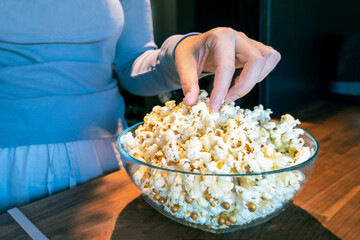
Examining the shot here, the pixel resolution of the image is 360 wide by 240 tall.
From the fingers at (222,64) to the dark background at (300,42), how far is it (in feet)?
3.11

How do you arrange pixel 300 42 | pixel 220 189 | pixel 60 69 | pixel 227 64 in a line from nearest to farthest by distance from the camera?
pixel 220 189
pixel 227 64
pixel 60 69
pixel 300 42

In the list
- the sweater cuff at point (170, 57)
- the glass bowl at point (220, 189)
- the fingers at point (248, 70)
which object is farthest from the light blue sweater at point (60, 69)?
the glass bowl at point (220, 189)

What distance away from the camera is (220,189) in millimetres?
395

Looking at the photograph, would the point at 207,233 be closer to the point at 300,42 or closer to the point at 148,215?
the point at 148,215

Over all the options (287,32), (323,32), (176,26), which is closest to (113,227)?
(287,32)

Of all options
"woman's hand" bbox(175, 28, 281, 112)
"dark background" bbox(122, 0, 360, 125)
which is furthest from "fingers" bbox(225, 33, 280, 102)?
"dark background" bbox(122, 0, 360, 125)

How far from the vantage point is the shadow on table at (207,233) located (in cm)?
46

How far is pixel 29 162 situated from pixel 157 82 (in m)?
0.42

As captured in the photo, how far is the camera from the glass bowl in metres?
0.40

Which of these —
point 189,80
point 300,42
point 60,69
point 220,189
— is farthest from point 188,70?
point 300,42

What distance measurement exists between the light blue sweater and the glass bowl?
1.22 feet

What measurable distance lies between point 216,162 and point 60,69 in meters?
0.56

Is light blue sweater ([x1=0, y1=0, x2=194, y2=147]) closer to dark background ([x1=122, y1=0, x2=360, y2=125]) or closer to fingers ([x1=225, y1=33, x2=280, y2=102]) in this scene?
fingers ([x1=225, y1=33, x2=280, y2=102])

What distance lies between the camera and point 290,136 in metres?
0.51
